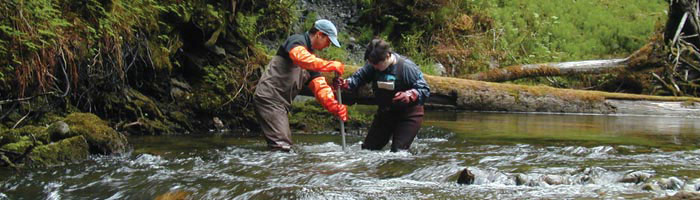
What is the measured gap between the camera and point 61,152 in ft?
22.5

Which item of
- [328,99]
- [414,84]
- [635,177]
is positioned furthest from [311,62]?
[635,177]

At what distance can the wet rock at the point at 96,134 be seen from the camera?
740 cm

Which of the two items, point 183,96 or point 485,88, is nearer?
point 183,96

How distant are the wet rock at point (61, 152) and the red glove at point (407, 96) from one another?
10.2 ft

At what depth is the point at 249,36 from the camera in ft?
36.2

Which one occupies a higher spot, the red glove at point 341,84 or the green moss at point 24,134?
the red glove at point 341,84

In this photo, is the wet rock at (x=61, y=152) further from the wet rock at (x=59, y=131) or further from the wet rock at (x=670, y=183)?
the wet rock at (x=670, y=183)

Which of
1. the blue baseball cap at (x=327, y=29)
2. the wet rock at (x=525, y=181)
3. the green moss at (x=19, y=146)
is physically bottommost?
the wet rock at (x=525, y=181)

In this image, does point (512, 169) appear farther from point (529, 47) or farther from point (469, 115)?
point (529, 47)

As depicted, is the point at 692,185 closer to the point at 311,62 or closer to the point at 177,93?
the point at 311,62

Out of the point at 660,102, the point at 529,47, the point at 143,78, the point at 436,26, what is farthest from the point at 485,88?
the point at 529,47

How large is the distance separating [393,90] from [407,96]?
35 cm

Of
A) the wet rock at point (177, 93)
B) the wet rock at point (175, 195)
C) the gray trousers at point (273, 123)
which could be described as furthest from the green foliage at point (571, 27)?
the wet rock at point (175, 195)

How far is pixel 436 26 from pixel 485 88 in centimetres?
656
